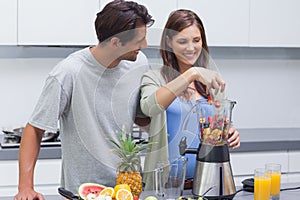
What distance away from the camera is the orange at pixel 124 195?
1855 millimetres

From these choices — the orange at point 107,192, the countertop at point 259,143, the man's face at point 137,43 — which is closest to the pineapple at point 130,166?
the orange at point 107,192

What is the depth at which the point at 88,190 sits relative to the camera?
6.42 ft

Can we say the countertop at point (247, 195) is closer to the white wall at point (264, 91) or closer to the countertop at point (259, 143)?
the countertop at point (259, 143)

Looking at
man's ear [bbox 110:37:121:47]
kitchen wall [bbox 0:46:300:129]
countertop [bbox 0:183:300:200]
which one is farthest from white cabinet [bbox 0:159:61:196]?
man's ear [bbox 110:37:121:47]

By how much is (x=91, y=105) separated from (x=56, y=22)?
111 cm

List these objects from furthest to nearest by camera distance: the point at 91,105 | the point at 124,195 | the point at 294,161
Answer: the point at 294,161 < the point at 91,105 < the point at 124,195

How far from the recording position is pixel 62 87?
2.12 m

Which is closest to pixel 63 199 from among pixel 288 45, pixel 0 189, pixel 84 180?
pixel 84 180

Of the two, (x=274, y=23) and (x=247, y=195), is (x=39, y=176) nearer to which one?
(x=247, y=195)

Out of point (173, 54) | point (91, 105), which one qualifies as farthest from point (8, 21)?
point (173, 54)

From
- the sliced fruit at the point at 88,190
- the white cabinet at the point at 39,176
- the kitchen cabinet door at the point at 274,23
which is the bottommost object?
the white cabinet at the point at 39,176

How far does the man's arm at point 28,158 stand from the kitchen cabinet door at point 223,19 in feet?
4.98

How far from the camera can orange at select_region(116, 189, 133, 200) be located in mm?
1855

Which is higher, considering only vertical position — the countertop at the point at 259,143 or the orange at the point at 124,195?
the orange at the point at 124,195
